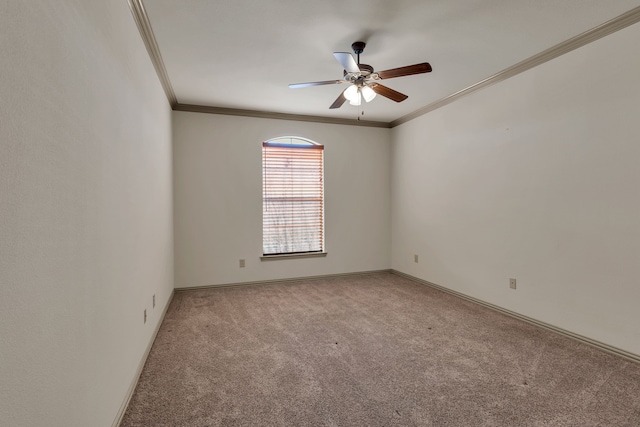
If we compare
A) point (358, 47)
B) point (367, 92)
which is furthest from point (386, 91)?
point (358, 47)

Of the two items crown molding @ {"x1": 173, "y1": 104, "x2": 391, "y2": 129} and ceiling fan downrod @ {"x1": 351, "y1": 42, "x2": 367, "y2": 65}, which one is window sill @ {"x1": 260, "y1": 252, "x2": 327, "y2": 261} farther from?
ceiling fan downrod @ {"x1": 351, "y1": 42, "x2": 367, "y2": 65}

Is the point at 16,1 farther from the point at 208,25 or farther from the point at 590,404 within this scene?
the point at 590,404

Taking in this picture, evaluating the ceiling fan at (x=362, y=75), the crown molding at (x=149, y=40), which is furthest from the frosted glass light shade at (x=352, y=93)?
the crown molding at (x=149, y=40)

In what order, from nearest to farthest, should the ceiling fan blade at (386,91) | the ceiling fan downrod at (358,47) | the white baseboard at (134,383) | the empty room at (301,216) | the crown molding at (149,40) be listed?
1. the empty room at (301,216)
2. the white baseboard at (134,383)
3. the crown molding at (149,40)
4. the ceiling fan downrod at (358,47)
5. the ceiling fan blade at (386,91)

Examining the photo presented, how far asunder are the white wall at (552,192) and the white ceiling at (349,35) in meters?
0.37

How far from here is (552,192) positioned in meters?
2.85

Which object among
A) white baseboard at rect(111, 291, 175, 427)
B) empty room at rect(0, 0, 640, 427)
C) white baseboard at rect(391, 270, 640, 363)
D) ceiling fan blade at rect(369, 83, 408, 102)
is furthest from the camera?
ceiling fan blade at rect(369, 83, 408, 102)

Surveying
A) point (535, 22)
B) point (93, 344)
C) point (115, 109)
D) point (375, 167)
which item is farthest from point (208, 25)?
point (375, 167)

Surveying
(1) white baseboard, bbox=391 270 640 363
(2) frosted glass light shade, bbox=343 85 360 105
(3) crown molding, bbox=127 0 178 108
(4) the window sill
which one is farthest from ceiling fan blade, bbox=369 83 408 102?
(4) the window sill

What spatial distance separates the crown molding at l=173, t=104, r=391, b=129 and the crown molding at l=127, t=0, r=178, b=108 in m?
0.64

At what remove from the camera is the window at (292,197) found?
15.4ft

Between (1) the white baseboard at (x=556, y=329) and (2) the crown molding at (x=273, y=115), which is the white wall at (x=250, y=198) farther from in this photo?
(1) the white baseboard at (x=556, y=329)

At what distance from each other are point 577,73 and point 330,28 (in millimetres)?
2105

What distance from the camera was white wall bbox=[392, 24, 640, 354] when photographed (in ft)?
7.78
